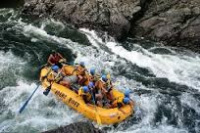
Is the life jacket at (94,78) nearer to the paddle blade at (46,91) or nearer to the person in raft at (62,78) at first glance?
the person in raft at (62,78)

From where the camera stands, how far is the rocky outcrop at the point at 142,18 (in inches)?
694

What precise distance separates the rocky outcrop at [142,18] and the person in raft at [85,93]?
518 centimetres

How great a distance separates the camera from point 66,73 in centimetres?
1452

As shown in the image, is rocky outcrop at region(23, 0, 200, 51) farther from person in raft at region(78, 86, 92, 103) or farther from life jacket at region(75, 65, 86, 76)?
person in raft at region(78, 86, 92, 103)

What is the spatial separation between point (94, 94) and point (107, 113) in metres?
0.92

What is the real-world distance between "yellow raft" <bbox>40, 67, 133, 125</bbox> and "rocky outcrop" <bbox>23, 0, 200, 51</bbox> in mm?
5027

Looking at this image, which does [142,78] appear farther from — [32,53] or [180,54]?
[32,53]

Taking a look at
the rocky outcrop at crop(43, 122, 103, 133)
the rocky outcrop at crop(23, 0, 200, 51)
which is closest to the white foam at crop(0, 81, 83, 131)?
the rocky outcrop at crop(43, 122, 103, 133)

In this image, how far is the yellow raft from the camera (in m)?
12.8

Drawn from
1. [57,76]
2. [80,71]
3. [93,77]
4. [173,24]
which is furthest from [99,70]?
[173,24]

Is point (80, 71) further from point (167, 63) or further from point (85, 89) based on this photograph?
point (167, 63)

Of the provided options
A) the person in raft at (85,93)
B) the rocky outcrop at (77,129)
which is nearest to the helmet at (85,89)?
the person in raft at (85,93)

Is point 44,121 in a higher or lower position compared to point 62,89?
lower

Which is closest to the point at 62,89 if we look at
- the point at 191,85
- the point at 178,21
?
the point at 191,85
